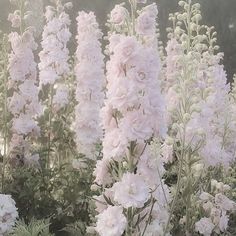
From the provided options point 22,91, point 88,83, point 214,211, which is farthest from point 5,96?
point 214,211

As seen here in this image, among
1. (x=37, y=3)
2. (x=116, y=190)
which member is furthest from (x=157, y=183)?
(x=37, y=3)

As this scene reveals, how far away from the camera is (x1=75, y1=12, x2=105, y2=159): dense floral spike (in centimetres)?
518

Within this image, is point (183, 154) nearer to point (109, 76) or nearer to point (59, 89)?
point (109, 76)

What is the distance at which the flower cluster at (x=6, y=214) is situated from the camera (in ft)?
13.1

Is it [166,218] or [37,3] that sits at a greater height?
[37,3]

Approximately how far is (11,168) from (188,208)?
175 cm

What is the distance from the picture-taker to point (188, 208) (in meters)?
3.77

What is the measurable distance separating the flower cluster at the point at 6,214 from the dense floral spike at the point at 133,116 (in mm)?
980

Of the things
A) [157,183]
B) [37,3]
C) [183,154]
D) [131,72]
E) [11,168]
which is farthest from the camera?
[37,3]

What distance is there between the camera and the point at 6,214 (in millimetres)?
4078

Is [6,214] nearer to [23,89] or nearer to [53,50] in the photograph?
[23,89]

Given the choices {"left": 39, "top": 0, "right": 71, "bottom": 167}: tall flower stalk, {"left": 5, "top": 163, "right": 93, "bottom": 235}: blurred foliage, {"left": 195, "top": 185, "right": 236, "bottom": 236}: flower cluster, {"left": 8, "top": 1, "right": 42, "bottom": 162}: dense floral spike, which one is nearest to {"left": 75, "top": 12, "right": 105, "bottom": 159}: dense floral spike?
{"left": 39, "top": 0, "right": 71, "bottom": 167}: tall flower stalk

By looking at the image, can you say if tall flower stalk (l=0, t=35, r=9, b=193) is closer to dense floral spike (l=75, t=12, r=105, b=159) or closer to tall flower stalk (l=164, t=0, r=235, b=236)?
dense floral spike (l=75, t=12, r=105, b=159)

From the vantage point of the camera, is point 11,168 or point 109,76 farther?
point 11,168
